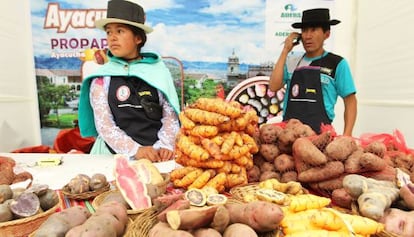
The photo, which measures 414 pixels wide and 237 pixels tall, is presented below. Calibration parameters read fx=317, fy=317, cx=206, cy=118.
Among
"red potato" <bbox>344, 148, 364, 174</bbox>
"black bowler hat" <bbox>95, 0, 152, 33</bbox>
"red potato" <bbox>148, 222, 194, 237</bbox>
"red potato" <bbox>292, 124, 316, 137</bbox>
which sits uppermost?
"black bowler hat" <bbox>95, 0, 152, 33</bbox>

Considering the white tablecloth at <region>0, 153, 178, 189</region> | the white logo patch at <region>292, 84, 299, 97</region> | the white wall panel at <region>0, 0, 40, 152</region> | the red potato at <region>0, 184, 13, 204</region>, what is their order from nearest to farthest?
the red potato at <region>0, 184, 13, 204</region>, the white tablecloth at <region>0, 153, 178, 189</region>, the white logo patch at <region>292, 84, 299, 97</region>, the white wall panel at <region>0, 0, 40, 152</region>

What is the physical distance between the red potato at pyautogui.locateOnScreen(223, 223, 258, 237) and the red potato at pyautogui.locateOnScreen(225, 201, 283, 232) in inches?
1.1

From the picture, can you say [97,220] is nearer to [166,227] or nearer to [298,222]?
[166,227]

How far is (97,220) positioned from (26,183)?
51 cm

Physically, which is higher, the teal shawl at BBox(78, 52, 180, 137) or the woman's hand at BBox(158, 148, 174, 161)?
the teal shawl at BBox(78, 52, 180, 137)

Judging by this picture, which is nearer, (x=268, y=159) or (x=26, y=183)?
(x=26, y=183)

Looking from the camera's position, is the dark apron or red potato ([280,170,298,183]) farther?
the dark apron

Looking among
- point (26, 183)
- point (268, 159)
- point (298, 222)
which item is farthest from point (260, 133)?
point (26, 183)

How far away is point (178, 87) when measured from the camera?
291cm

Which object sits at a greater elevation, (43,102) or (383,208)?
(43,102)

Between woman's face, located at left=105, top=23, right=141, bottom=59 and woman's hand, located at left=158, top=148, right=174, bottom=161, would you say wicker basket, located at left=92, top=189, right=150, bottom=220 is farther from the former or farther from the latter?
woman's face, located at left=105, top=23, right=141, bottom=59

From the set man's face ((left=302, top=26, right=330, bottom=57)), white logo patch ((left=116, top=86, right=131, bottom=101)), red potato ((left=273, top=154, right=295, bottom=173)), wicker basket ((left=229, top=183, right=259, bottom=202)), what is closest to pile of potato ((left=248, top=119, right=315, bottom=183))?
red potato ((left=273, top=154, right=295, bottom=173))

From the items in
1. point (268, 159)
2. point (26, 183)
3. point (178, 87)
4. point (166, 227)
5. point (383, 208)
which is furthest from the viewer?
point (178, 87)

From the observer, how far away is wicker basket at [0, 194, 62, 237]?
33.4 inches
